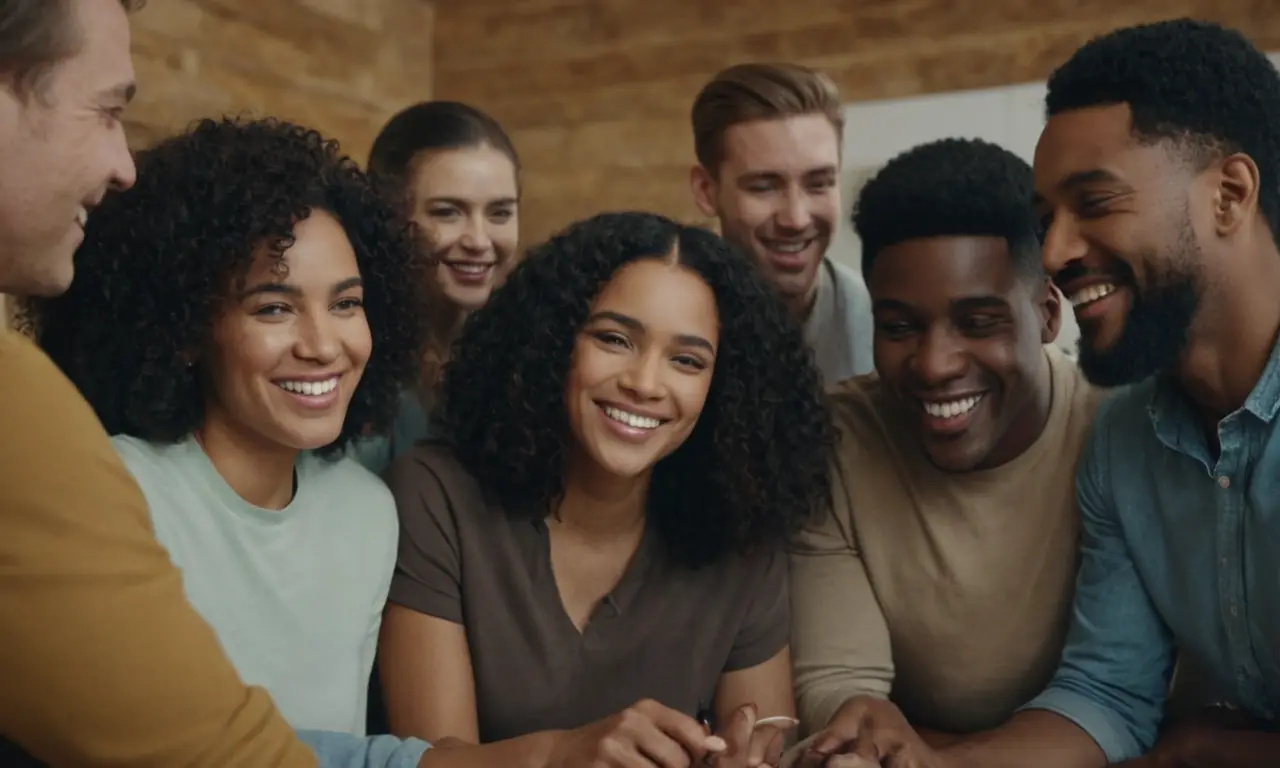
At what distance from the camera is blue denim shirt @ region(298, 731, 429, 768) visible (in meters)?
1.31

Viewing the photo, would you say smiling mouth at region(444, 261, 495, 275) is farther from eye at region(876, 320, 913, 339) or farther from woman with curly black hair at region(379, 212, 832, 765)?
eye at region(876, 320, 913, 339)

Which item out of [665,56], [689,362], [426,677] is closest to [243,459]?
[426,677]

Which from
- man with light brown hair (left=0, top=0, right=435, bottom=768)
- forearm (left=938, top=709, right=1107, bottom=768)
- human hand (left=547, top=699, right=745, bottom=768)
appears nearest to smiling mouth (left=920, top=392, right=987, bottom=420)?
forearm (left=938, top=709, right=1107, bottom=768)

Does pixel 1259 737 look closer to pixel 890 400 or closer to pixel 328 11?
pixel 890 400

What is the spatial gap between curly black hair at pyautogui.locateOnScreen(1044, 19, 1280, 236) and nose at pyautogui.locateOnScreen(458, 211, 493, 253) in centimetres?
116

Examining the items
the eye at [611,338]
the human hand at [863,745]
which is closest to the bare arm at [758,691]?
the human hand at [863,745]

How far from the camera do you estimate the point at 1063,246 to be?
1.54 m

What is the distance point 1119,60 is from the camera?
154cm

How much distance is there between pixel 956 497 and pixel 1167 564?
316 mm

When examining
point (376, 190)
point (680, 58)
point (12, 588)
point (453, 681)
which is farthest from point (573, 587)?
point (680, 58)

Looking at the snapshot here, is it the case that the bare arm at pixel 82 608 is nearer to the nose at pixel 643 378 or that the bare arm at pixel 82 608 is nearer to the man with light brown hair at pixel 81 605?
the man with light brown hair at pixel 81 605

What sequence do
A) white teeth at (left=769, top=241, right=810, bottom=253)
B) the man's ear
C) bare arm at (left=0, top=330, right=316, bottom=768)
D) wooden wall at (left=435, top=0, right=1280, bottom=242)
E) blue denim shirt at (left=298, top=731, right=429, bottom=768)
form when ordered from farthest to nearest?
wooden wall at (left=435, top=0, right=1280, bottom=242)
the man's ear
white teeth at (left=769, top=241, right=810, bottom=253)
blue denim shirt at (left=298, top=731, right=429, bottom=768)
bare arm at (left=0, top=330, right=316, bottom=768)

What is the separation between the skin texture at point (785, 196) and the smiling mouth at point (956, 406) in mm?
617

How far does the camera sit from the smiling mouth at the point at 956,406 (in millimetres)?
1774
